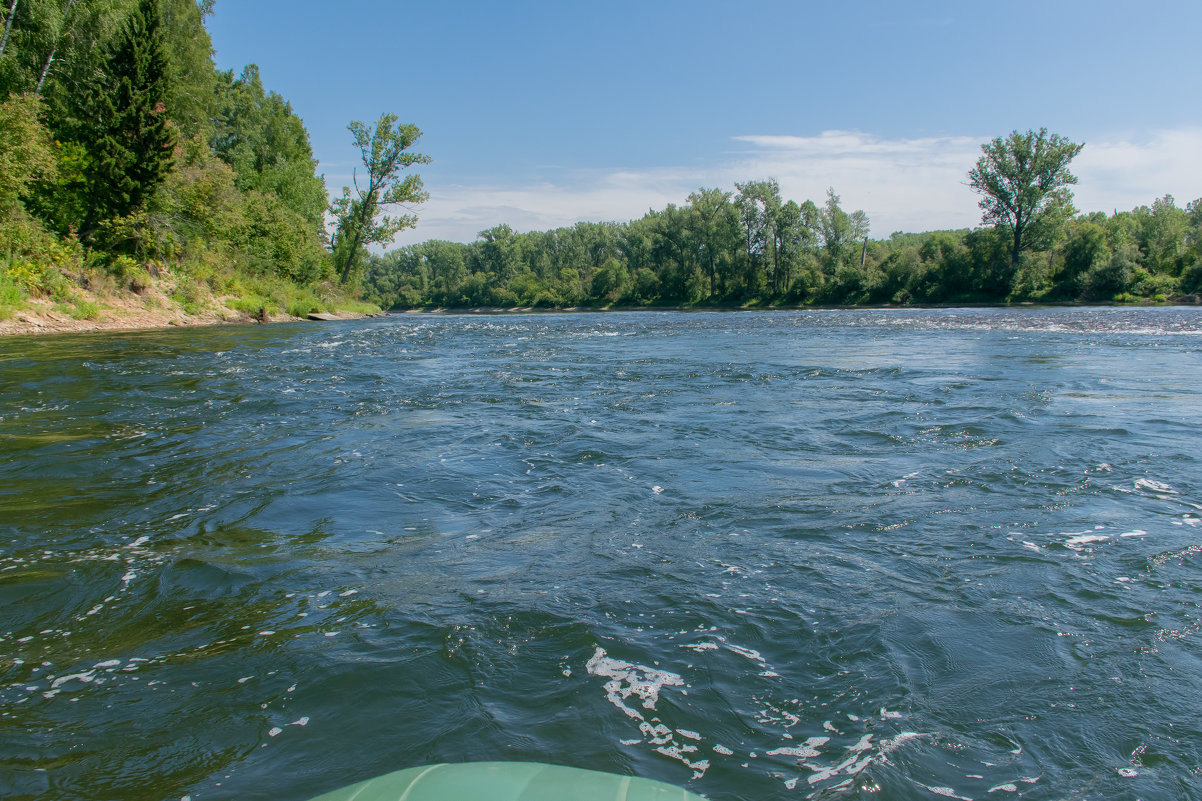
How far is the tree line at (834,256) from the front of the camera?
58.7 meters

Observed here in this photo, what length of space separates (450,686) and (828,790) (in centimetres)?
154

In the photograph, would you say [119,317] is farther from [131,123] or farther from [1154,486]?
[1154,486]

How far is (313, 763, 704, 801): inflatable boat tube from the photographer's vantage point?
201 cm

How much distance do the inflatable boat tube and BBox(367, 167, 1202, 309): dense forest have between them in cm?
6339

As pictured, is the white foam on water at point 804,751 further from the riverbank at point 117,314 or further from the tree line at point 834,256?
the tree line at point 834,256

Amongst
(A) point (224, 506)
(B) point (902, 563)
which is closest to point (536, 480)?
(A) point (224, 506)

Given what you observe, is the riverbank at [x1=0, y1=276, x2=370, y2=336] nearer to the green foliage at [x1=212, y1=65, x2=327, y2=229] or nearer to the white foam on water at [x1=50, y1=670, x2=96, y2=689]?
the green foliage at [x1=212, y1=65, x2=327, y2=229]

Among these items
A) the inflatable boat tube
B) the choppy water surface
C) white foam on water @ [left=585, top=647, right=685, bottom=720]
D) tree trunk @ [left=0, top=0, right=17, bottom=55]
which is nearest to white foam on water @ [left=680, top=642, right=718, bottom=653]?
the choppy water surface

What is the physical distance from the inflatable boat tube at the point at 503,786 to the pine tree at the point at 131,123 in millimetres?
29668

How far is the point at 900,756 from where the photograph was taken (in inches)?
95.0

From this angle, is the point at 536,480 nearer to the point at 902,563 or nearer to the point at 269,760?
the point at 902,563

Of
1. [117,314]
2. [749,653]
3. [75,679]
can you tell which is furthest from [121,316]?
[749,653]

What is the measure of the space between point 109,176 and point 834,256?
69406mm

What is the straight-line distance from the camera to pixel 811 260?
7781cm
